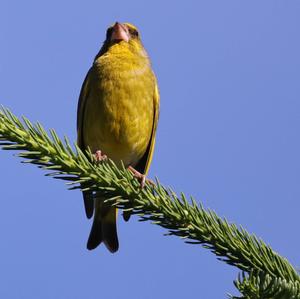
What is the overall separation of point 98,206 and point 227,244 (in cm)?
282

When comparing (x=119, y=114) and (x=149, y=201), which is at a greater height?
(x=119, y=114)

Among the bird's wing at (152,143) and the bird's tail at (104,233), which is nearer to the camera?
the bird's tail at (104,233)

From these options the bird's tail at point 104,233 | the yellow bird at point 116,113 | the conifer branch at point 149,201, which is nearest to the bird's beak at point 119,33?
the yellow bird at point 116,113

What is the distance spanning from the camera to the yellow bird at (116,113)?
14.2 ft

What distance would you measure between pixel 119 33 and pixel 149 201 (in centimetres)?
298

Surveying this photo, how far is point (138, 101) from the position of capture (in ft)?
14.8

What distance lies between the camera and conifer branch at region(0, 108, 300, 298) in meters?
1.83

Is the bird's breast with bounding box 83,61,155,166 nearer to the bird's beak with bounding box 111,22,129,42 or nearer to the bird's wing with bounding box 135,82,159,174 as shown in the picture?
the bird's wing with bounding box 135,82,159,174

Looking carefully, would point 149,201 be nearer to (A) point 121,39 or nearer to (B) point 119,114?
(B) point 119,114

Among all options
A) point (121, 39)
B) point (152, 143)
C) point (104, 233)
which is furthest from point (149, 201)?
point (121, 39)

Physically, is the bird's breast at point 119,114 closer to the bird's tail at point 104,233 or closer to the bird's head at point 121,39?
the bird's head at point 121,39

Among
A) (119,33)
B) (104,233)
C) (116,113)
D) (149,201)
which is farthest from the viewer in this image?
(119,33)

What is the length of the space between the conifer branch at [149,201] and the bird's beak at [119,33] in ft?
8.96

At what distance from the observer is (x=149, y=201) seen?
85.8 inches
